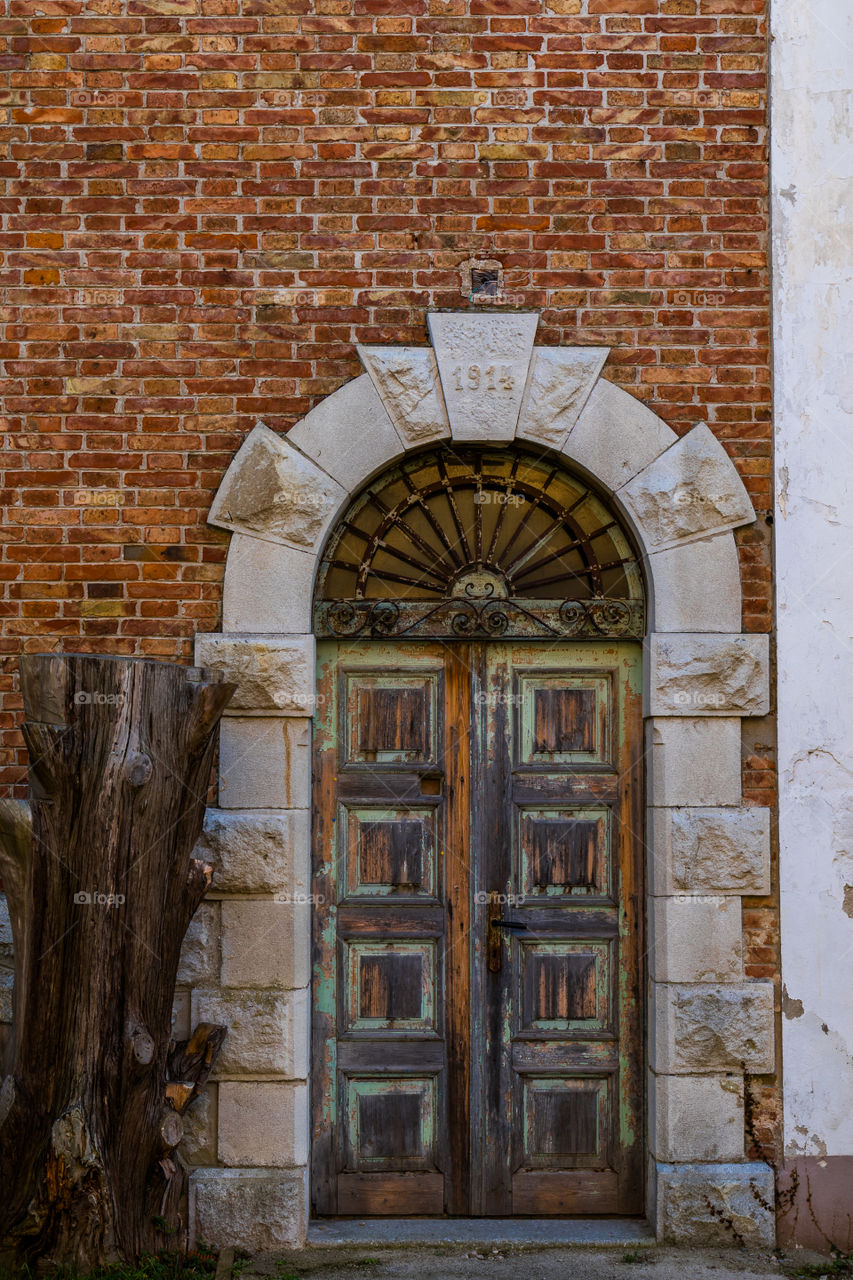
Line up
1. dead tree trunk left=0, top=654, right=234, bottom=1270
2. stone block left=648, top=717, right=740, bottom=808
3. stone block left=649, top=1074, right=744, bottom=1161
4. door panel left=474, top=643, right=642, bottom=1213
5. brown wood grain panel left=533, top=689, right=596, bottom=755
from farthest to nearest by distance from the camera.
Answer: brown wood grain panel left=533, top=689, right=596, bottom=755, door panel left=474, top=643, right=642, bottom=1213, stone block left=648, top=717, right=740, bottom=808, stone block left=649, top=1074, right=744, bottom=1161, dead tree trunk left=0, top=654, right=234, bottom=1270

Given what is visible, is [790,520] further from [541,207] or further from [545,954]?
[545,954]

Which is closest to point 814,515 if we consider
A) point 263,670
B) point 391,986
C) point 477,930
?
point 477,930

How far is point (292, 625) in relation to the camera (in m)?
4.39

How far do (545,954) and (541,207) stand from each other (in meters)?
3.05

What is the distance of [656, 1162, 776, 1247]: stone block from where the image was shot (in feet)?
13.9

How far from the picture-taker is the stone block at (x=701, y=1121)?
169 inches

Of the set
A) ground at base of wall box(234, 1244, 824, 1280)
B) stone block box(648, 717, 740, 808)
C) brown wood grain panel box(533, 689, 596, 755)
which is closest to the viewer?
ground at base of wall box(234, 1244, 824, 1280)

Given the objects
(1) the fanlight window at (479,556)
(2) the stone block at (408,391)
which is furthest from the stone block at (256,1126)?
(2) the stone block at (408,391)

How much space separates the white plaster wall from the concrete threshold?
0.91 metres

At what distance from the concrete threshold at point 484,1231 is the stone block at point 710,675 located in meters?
2.03

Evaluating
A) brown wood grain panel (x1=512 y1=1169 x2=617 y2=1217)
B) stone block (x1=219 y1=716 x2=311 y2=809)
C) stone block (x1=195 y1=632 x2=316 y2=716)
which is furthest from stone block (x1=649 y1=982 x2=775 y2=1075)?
stone block (x1=195 y1=632 x2=316 y2=716)

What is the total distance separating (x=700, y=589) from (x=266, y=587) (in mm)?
1734

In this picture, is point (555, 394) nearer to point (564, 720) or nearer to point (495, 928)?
point (564, 720)

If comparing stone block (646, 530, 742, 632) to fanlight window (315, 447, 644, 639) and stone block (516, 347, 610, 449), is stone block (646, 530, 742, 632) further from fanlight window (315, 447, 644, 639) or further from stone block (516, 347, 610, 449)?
stone block (516, 347, 610, 449)
